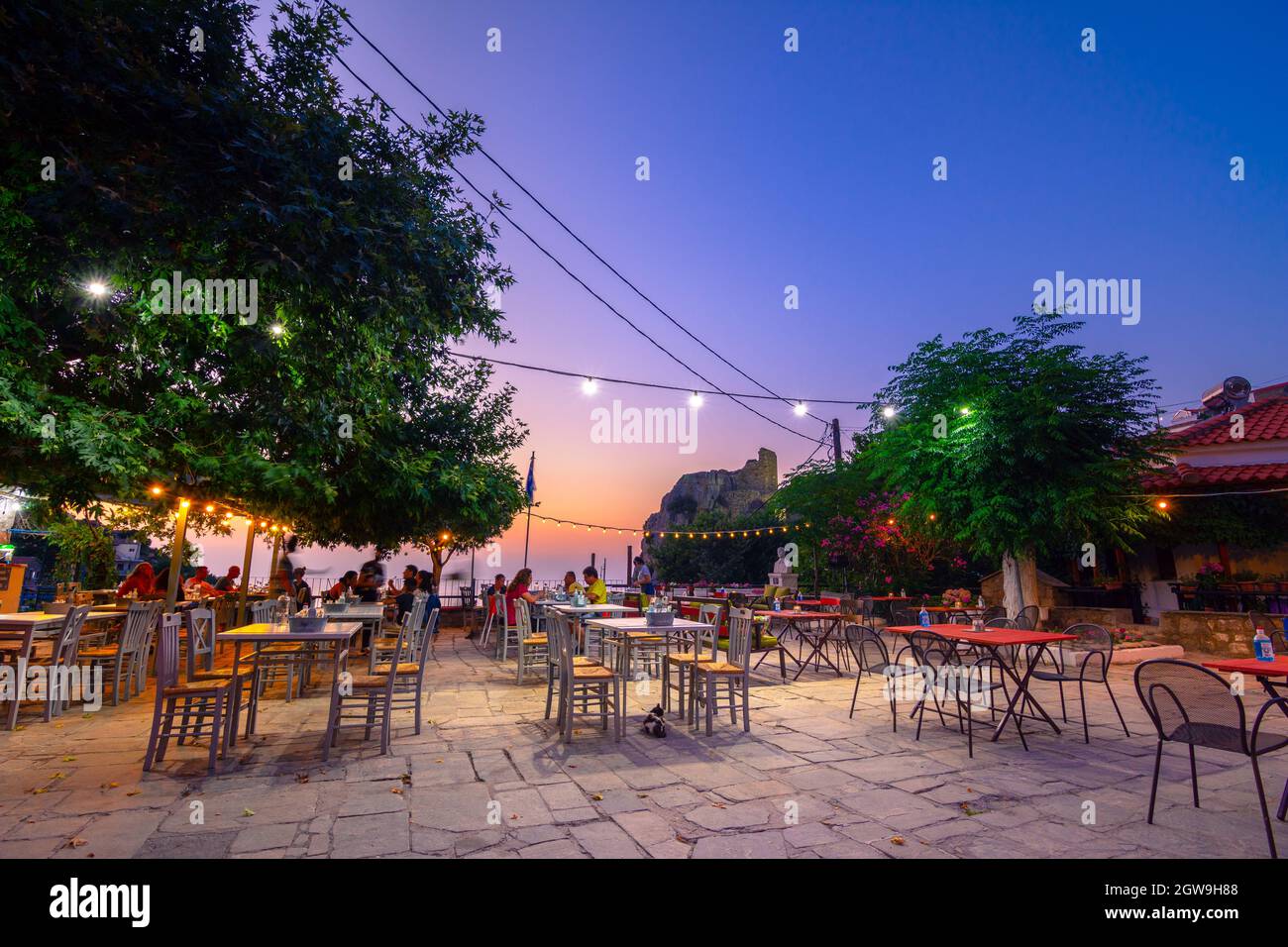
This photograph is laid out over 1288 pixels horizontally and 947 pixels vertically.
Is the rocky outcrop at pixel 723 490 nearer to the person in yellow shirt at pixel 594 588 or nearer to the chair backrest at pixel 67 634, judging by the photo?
the person in yellow shirt at pixel 594 588

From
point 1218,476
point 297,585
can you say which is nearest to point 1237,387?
point 1218,476

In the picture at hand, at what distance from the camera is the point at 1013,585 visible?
10.5 meters

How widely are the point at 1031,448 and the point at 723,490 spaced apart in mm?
35742

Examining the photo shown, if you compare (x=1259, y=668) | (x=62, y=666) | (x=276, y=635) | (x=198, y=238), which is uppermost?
(x=198, y=238)

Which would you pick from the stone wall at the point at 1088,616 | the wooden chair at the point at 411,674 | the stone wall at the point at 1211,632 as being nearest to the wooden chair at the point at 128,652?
the wooden chair at the point at 411,674

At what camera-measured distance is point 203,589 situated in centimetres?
1062

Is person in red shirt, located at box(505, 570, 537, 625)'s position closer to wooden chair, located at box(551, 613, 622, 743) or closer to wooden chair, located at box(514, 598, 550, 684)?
wooden chair, located at box(514, 598, 550, 684)

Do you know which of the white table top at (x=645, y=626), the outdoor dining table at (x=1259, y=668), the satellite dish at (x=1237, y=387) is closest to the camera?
the outdoor dining table at (x=1259, y=668)

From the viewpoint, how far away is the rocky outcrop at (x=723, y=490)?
44406mm

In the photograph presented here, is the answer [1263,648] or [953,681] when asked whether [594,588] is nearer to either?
[953,681]

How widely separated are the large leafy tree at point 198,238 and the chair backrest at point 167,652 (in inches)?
68.3

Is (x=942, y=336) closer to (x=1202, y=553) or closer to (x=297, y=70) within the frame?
(x=1202, y=553)
